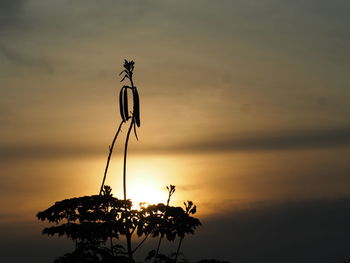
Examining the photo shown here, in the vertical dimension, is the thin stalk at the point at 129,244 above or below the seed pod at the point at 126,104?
below

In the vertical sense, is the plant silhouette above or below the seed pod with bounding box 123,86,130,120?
below

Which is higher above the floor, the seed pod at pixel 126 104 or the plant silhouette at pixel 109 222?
the seed pod at pixel 126 104

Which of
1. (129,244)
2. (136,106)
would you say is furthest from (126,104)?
(129,244)

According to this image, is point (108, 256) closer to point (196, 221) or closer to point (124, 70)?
point (196, 221)

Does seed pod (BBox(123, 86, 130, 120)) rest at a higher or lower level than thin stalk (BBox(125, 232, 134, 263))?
higher

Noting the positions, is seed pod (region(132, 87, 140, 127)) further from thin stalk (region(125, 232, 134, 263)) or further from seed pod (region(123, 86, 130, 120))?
thin stalk (region(125, 232, 134, 263))

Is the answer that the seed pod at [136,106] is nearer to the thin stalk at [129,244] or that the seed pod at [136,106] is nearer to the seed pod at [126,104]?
the seed pod at [126,104]

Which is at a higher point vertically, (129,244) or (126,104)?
(126,104)

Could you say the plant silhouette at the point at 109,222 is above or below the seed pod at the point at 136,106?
below

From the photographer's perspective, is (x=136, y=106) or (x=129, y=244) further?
(x=136, y=106)

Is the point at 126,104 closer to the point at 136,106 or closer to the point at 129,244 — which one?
the point at 136,106

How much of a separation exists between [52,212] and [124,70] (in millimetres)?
5588

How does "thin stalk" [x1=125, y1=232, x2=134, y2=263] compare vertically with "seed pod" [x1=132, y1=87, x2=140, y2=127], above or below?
below

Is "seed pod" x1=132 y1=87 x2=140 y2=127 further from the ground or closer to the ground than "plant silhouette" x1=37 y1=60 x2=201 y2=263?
further from the ground
